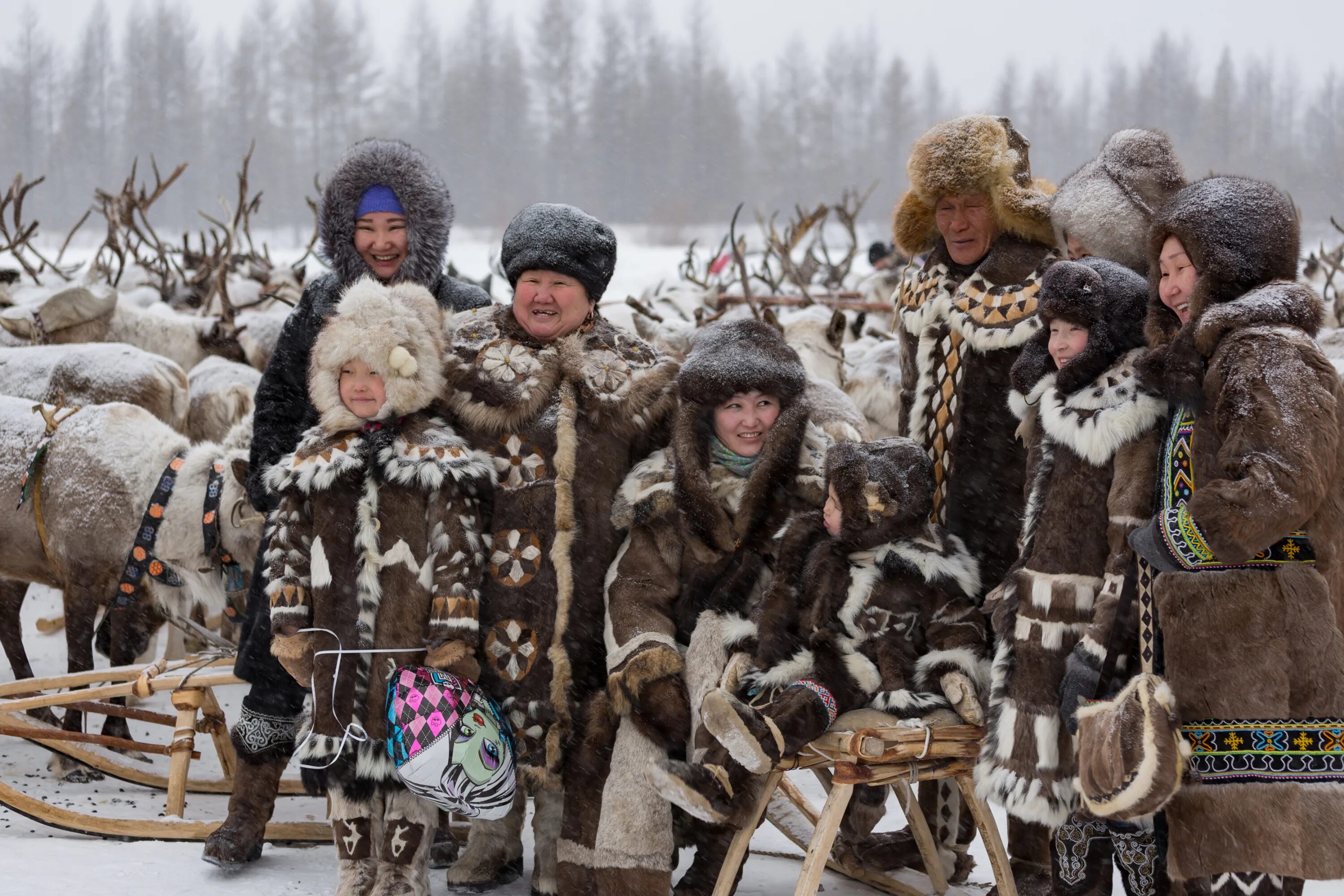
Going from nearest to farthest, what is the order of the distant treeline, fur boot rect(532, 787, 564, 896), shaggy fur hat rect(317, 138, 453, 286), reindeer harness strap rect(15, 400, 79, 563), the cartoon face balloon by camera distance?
the cartoon face balloon < fur boot rect(532, 787, 564, 896) < shaggy fur hat rect(317, 138, 453, 286) < reindeer harness strap rect(15, 400, 79, 563) < the distant treeline

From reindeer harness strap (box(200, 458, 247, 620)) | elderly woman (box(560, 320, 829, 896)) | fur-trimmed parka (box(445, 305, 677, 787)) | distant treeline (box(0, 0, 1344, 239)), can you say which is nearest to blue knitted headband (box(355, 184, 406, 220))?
fur-trimmed parka (box(445, 305, 677, 787))

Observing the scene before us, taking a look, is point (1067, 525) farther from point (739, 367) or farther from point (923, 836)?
point (923, 836)

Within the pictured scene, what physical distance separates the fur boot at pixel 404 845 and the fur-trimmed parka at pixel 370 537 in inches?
2.8

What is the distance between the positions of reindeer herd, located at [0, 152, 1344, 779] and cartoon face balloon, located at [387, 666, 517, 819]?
1.03 metres

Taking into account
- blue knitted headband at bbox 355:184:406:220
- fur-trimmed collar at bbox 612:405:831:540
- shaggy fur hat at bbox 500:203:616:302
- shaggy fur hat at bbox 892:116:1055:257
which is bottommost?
fur-trimmed collar at bbox 612:405:831:540

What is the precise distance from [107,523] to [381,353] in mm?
2036

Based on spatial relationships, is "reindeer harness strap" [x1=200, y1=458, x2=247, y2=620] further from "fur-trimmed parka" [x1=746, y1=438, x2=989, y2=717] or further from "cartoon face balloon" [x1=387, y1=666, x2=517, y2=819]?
"fur-trimmed parka" [x1=746, y1=438, x2=989, y2=717]

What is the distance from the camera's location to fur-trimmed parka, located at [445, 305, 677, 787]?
2912mm

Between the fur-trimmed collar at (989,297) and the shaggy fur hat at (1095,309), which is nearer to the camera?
the shaggy fur hat at (1095,309)

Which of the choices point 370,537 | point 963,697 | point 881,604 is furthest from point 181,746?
point 963,697

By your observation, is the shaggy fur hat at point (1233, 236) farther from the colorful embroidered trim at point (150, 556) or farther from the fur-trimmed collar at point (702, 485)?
the colorful embroidered trim at point (150, 556)

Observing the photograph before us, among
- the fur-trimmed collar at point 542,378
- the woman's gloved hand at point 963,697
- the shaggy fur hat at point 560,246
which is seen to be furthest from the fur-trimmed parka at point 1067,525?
the shaggy fur hat at point 560,246

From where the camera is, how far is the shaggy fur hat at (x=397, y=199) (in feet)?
11.1

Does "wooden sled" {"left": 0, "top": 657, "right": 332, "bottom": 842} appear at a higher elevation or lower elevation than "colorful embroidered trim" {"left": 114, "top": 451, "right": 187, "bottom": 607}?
lower
